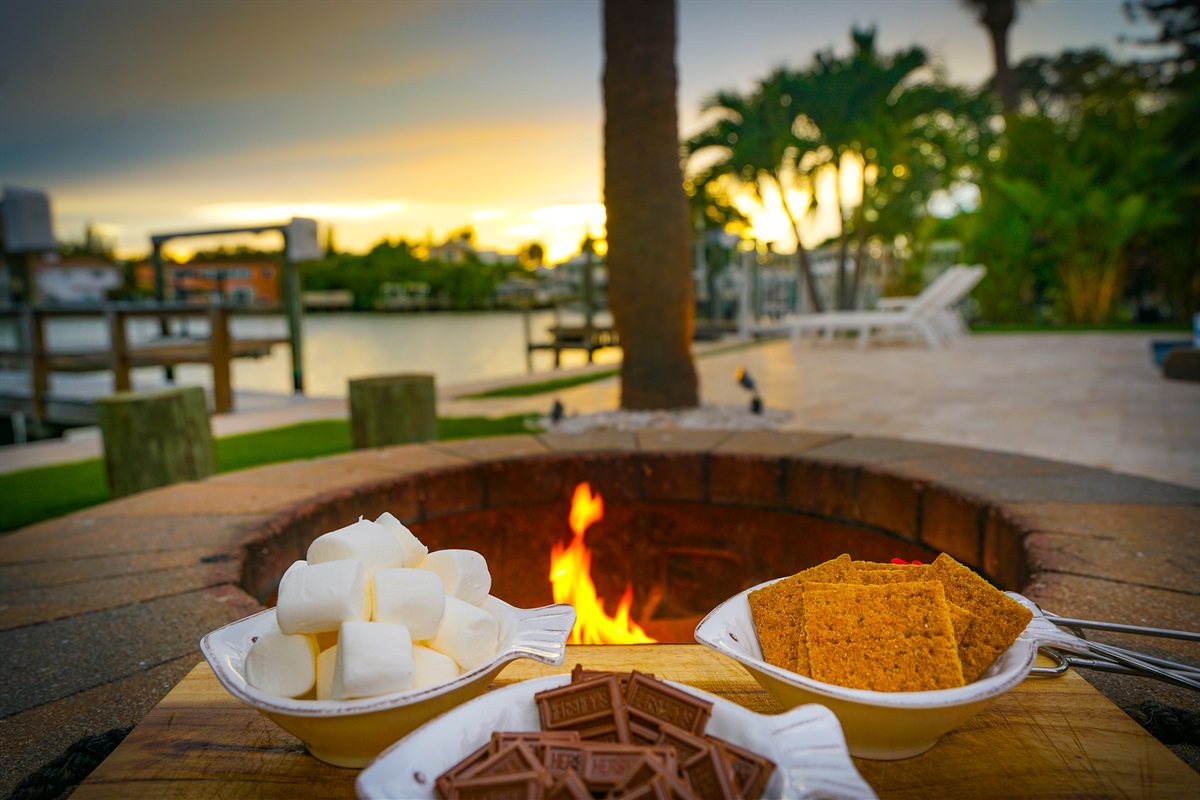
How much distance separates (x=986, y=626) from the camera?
78cm

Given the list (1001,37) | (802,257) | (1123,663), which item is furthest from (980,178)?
(1123,663)

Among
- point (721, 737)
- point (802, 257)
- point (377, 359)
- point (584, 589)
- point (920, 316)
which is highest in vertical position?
point (802, 257)

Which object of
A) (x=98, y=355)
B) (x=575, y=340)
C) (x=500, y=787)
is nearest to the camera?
(x=500, y=787)

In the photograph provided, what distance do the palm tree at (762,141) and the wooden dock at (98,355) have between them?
936 centimetres

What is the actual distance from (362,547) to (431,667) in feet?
0.50

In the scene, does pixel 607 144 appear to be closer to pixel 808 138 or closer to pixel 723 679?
pixel 723 679

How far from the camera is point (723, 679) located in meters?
0.96

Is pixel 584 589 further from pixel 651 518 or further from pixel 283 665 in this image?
pixel 283 665

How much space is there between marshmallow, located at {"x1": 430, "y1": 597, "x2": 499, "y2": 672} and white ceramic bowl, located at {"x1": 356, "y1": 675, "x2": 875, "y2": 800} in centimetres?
10

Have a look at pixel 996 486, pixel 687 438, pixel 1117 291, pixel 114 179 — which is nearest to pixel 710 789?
pixel 996 486

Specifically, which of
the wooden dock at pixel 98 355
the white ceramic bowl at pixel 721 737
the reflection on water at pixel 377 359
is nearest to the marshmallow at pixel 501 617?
the white ceramic bowl at pixel 721 737

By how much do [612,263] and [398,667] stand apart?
4.22m

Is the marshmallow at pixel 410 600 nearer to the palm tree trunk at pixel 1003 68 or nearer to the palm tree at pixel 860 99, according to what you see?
the palm tree at pixel 860 99

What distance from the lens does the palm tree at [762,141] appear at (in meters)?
13.3
